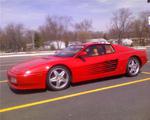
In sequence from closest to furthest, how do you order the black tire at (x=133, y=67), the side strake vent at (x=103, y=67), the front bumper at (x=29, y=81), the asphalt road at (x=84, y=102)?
the asphalt road at (x=84, y=102), the front bumper at (x=29, y=81), the side strake vent at (x=103, y=67), the black tire at (x=133, y=67)

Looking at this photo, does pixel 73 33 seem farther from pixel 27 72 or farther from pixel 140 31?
pixel 27 72

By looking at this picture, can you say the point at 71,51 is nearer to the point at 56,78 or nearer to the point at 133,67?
the point at 56,78

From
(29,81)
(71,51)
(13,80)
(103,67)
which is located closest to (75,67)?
(71,51)

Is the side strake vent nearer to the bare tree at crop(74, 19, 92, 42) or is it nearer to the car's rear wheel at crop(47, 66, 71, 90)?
the car's rear wheel at crop(47, 66, 71, 90)

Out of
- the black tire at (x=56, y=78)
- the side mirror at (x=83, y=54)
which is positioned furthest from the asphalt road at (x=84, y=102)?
the side mirror at (x=83, y=54)

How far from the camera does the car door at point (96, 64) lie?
23.1ft

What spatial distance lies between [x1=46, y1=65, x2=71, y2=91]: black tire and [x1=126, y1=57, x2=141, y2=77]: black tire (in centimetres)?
224

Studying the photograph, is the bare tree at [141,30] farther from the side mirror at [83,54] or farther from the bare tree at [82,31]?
the side mirror at [83,54]

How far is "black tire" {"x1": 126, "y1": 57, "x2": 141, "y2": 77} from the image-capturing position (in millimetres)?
8219

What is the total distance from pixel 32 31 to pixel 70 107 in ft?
199

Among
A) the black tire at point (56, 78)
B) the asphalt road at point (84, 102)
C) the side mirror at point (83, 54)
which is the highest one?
the side mirror at point (83, 54)

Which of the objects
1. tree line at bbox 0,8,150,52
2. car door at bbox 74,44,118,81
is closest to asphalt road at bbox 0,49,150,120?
car door at bbox 74,44,118,81

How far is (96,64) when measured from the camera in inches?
287

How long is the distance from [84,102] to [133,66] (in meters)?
3.37
